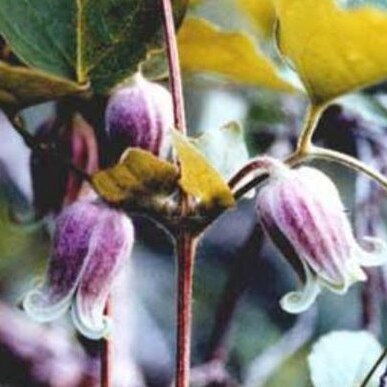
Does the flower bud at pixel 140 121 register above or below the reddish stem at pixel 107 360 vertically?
above

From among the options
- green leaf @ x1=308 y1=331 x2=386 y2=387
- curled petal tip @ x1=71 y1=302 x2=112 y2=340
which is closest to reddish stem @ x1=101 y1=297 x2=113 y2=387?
curled petal tip @ x1=71 y1=302 x2=112 y2=340

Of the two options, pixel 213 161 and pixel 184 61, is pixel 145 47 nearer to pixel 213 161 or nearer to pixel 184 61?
pixel 213 161

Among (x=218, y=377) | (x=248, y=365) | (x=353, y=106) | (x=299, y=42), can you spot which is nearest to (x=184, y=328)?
(x=299, y=42)

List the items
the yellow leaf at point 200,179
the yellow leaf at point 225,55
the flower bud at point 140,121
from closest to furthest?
1. the yellow leaf at point 200,179
2. the flower bud at point 140,121
3. the yellow leaf at point 225,55

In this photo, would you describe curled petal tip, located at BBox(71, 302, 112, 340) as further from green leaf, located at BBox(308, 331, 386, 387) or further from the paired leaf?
green leaf, located at BBox(308, 331, 386, 387)

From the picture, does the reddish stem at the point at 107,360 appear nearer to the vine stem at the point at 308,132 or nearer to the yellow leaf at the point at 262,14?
the vine stem at the point at 308,132

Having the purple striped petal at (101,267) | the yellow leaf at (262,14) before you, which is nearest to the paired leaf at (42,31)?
the purple striped petal at (101,267)
